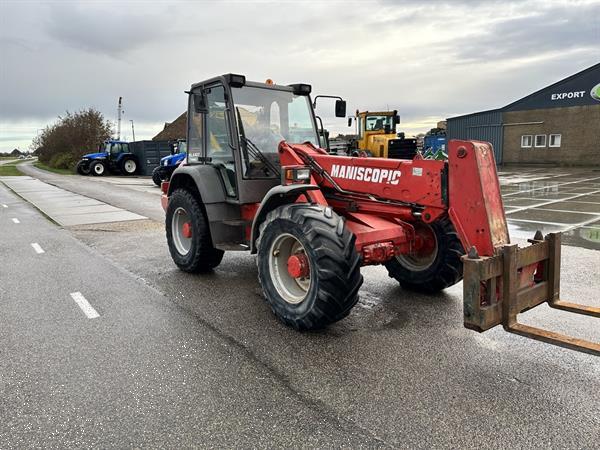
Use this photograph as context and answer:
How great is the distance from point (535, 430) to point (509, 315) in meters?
0.81

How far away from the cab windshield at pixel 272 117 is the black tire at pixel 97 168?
32770 mm

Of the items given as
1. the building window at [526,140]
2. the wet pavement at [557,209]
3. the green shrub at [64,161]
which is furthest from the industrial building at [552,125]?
the green shrub at [64,161]

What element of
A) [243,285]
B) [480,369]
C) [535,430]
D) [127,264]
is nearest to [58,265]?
[127,264]

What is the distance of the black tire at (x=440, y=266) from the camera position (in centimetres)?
529

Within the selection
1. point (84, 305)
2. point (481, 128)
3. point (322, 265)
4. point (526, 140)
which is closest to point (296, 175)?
point (322, 265)

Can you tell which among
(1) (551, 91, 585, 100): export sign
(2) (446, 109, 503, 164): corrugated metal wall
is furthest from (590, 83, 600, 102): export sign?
(2) (446, 109, 503, 164): corrugated metal wall

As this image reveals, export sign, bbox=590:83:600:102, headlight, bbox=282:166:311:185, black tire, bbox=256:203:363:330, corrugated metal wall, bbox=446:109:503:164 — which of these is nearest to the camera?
black tire, bbox=256:203:363:330

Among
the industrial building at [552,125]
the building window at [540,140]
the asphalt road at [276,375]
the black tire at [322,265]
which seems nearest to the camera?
the asphalt road at [276,375]

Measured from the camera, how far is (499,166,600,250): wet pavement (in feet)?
31.1

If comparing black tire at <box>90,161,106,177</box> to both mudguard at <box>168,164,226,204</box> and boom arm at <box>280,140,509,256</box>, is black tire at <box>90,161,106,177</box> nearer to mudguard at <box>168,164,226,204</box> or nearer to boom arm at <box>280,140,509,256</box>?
mudguard at <box>168,164,226,204</box>

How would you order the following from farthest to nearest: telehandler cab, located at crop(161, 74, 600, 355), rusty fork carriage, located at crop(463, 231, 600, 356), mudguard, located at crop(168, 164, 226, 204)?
1. mudguard, located at crop(168, 164, 226, 204)
2. telehandler cab, located at crop(161, 74, 600, 355)
3. rusty fork carriage, located at crop(463, 231, 600, 356)

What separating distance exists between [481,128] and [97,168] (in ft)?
89.9

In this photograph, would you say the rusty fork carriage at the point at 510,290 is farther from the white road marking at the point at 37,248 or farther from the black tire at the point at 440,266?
the white road marking at the point at 37,248

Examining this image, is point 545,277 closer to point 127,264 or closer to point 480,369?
Answer: point 480,369
